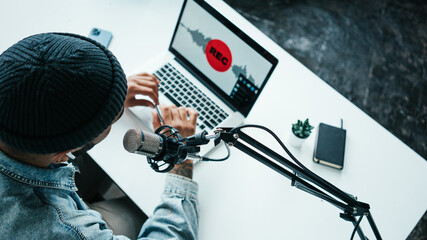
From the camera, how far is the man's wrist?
1.11 m

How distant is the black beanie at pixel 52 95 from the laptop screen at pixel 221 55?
55 centimetres

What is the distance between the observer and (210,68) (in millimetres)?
1298

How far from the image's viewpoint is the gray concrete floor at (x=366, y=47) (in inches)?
91.4

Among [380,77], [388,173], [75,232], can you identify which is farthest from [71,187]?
[380,77]

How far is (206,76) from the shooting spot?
4.37ft

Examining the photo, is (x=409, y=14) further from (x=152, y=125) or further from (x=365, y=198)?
(x=152, y=125)

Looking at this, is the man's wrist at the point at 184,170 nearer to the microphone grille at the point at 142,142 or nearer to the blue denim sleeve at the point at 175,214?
the blue denim sleeve at the point at 175,214

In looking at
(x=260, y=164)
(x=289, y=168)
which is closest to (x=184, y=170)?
(x=260, y=164)

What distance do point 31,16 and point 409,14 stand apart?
264 centimetres

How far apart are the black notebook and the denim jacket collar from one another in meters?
0.82

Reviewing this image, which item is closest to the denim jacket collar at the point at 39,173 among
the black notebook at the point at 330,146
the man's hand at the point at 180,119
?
the man's hand at the point at 180,119

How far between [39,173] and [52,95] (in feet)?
0.75

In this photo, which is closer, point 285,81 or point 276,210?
point 276,210

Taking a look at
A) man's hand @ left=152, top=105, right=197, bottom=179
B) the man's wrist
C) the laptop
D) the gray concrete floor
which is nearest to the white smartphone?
the laptop
